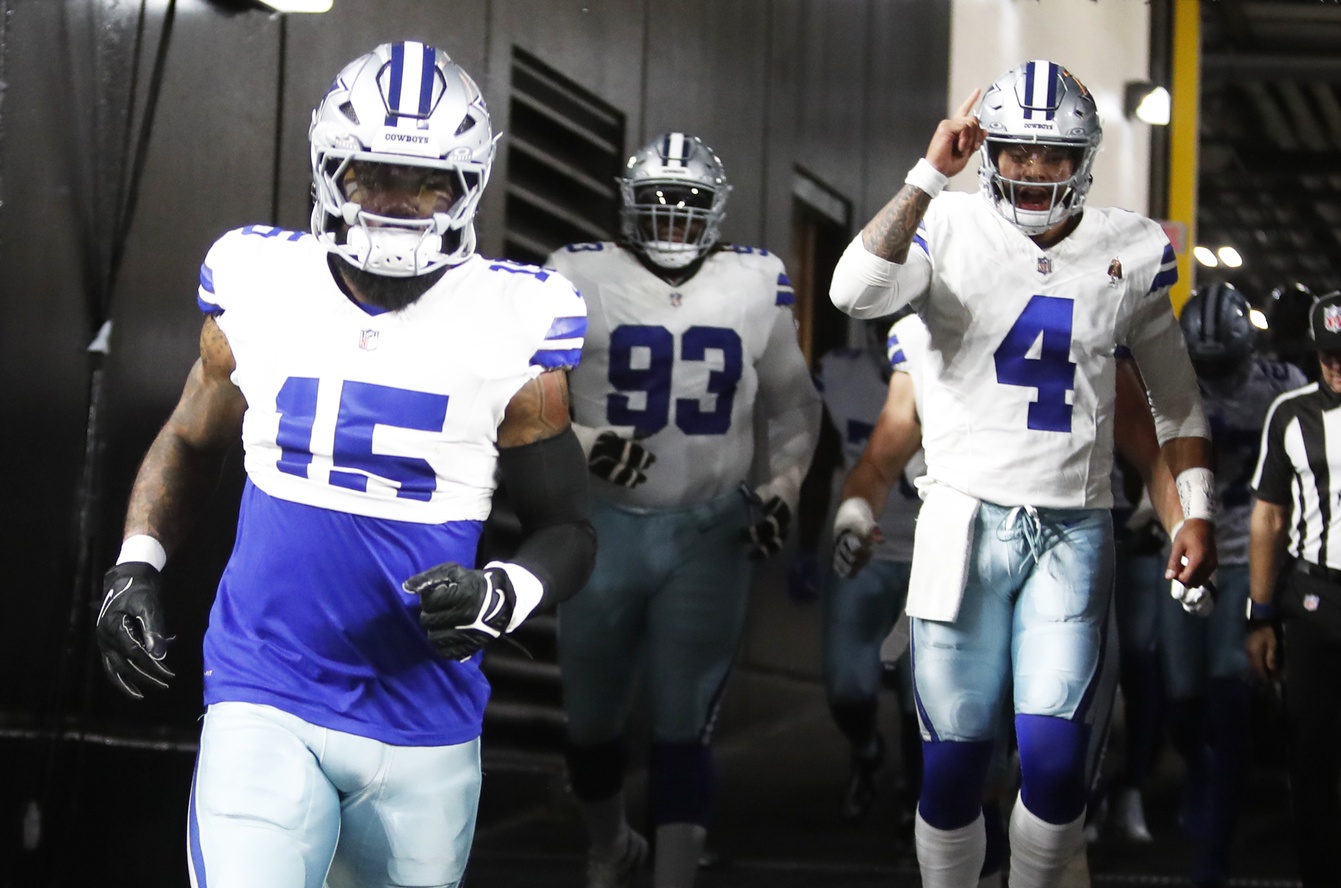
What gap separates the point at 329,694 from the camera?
2000 mm

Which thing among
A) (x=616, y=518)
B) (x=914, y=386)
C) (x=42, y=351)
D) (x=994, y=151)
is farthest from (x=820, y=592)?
(x=42, y=351)

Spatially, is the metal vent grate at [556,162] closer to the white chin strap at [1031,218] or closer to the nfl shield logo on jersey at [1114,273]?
the white chin strap at [1031,218]

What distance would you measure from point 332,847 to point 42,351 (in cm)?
146

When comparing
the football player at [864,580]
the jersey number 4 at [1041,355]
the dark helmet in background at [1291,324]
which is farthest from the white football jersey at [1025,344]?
the dark helmet in background at [1291,324]

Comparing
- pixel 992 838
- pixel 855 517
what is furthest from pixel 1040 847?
pixel 855 517

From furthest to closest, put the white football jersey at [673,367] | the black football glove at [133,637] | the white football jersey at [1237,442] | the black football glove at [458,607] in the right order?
the white football jersey at [1237,442], the white football jersey at [673,367], the black football glove at [133,637], the black football glove at [458,607]

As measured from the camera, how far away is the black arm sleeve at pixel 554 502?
2.14m

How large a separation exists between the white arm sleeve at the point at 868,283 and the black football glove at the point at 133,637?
123 centimetres

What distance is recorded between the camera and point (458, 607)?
1.89 metres

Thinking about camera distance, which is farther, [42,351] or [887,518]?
[887,518]

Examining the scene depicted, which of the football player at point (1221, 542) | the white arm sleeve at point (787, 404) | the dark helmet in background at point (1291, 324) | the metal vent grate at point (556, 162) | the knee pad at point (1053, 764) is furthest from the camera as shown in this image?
the dark helmet in background at point (1291, 324)

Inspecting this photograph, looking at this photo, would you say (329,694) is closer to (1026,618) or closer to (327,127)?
(327,127)

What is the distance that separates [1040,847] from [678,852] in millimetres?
829

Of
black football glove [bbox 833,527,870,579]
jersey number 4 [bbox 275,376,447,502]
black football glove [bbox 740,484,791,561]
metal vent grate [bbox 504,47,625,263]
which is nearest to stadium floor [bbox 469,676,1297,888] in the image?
black football glove [bbox 740,484,791,561]
